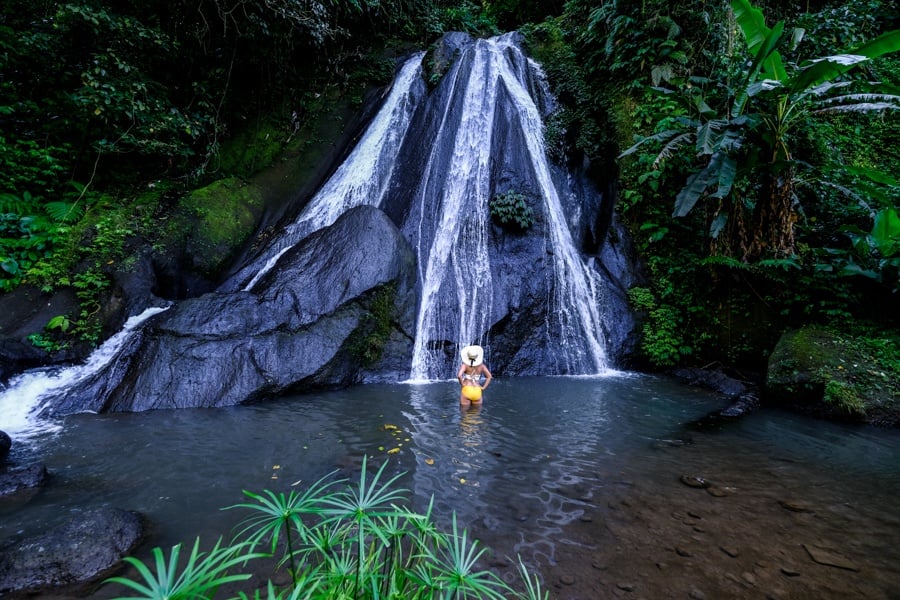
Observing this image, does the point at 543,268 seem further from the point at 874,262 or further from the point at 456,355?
the point at 874,262

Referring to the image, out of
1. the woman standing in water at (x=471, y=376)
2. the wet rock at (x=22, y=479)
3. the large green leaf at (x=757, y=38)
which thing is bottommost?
the wet rock at (x=22, y=479)

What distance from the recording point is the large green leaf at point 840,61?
225 inches

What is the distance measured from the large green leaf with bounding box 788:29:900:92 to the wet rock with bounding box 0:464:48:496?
35.7 feet

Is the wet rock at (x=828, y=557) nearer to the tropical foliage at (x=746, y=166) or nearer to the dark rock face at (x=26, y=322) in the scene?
the tropical foliage at (x=746, y=166)

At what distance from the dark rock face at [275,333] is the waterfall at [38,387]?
0.92 ft

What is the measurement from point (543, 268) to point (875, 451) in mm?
5827

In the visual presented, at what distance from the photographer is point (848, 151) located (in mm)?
9477

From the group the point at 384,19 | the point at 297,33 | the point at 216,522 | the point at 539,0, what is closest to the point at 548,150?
the point at 297,33

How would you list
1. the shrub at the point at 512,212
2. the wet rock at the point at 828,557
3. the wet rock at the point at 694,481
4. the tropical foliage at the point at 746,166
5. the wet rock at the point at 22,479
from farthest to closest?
the shrub at the point at 512,212, the tropical foliage at the point at 746,166, the wet rock at the point at 694,481, the wet rock at the point at 22,479, the wet rock at the point at 828,557

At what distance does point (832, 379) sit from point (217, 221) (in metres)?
12.0

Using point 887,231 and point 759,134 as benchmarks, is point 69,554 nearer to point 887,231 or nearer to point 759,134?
point 887,231

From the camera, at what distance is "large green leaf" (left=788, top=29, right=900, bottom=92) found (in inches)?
225

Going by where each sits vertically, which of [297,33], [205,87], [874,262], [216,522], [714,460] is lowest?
[216,522]

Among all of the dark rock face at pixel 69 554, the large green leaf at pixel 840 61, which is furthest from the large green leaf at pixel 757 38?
the dark rock face at pixel 69 554
